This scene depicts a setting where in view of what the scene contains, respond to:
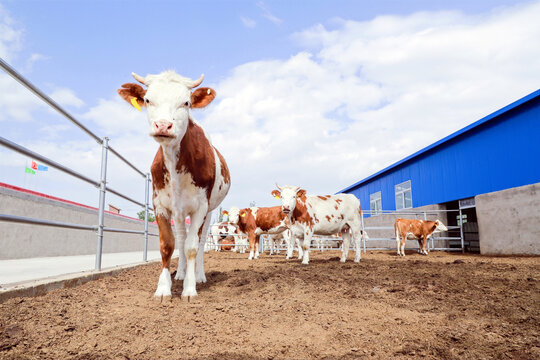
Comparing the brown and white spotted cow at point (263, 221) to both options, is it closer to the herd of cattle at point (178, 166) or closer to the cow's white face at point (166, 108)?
the herd of cattle at point (178, 166)

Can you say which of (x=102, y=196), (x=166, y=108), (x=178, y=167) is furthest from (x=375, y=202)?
(x=166, y=108)

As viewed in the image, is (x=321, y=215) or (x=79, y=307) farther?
(x=321, y=215)

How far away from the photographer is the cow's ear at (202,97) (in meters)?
3.72

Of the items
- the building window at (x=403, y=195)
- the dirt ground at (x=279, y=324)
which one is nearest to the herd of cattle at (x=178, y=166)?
the dirt ground at (x=279, y=324)

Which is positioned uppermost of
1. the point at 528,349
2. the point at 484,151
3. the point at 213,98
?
the point at 484,151

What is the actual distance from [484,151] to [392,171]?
7965 mm

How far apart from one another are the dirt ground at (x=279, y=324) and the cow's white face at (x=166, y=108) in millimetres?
1389

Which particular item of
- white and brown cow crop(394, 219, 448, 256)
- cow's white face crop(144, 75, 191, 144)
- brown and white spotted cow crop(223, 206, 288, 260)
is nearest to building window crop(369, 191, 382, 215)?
white and brown cow crop(394, 219, 448, 256)

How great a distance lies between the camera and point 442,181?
16.2 metres

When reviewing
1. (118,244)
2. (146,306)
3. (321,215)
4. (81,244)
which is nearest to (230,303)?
(146,306)

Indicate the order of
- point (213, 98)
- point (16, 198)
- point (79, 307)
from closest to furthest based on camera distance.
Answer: point (79, 307) < point (213, 98) < point (16, 198)

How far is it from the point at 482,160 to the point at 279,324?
46.0 ft

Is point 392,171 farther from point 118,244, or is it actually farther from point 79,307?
point 79,307

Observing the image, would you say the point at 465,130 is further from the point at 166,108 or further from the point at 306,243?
the point at 166,108
